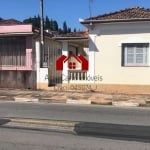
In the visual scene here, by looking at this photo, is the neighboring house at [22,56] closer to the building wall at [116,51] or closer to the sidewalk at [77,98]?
the sidewalk at [77,98]

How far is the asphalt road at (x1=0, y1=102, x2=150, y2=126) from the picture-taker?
1316 cm

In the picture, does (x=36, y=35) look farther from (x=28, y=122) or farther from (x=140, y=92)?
(x=28, y=122)

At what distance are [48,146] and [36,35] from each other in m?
16.6

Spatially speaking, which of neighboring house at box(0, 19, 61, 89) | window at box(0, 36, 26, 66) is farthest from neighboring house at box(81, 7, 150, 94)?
window at box(0, 36, 26, 66)

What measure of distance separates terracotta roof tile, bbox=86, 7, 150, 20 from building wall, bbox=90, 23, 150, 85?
1.19 ft

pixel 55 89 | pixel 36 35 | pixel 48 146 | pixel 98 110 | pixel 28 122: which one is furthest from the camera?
pixel 36 35

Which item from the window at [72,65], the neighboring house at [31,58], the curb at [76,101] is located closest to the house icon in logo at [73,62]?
the window at [72,65]

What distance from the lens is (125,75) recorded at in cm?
2236

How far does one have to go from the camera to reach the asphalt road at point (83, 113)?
1316 centimetres

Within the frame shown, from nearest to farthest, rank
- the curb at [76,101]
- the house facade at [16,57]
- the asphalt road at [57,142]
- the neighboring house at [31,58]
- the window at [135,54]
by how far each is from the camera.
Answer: the asphalt road at [57,142] < the curb at [76,101] < the window at [135,54] < the neighboring house at [31,58] < the house facade at [16,57]

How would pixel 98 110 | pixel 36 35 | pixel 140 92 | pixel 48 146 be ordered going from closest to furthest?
pixel 48 146 → pixel 98 110 → pixel 140 92 → pixel 36 35

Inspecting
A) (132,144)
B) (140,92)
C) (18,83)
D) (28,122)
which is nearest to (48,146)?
(132,144)

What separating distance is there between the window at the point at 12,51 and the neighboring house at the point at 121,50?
15.2 ft

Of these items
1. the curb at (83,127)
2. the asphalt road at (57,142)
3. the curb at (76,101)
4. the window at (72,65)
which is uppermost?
the window at (72,65)
